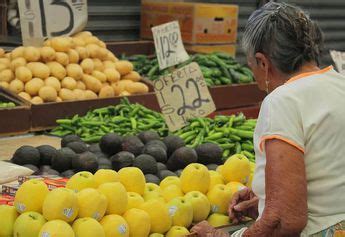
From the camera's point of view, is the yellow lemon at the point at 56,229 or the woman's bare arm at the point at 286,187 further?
the yellow lemon at the point at 56,229

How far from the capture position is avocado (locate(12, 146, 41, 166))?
3.52 meters

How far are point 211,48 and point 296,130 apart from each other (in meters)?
5.37

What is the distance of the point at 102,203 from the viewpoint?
247cm

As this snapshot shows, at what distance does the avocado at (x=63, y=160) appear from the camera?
11.3 ft

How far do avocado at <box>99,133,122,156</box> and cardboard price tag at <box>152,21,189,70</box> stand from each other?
1861mm

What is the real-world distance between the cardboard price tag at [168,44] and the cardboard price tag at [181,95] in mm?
991

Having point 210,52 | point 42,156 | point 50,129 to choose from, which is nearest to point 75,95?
point 50,129

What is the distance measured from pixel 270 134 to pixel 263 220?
0.30 m

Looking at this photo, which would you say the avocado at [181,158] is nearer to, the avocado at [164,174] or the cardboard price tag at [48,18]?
the avocado at [164,174]

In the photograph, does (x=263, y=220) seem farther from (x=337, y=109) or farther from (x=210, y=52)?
(x=210, y=52)

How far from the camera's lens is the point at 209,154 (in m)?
3.71

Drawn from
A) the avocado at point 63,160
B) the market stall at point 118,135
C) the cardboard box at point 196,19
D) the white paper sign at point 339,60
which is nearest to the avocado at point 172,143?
the market stall at point 118,135

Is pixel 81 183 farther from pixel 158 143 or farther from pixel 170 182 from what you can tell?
pixel 158 143

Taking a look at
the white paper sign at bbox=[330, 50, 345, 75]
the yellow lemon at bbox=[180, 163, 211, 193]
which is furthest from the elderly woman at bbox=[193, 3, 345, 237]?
the white paper sign at bbox=[330, 50, 345, 75]
